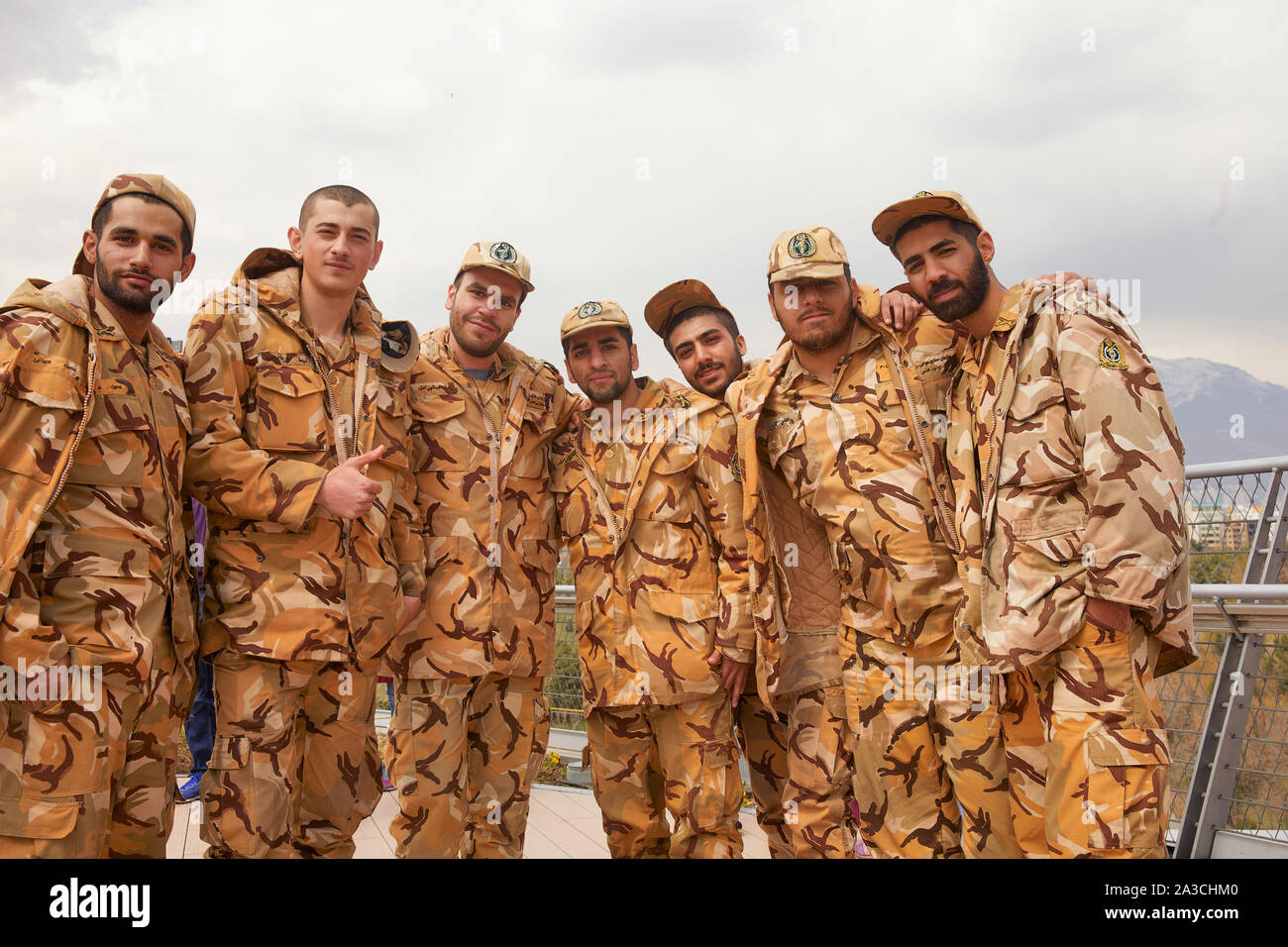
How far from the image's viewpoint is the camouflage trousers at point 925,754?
3.10 metres

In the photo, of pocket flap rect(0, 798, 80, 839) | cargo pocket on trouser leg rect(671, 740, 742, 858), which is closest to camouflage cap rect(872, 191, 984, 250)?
cargo pocket on trouser leg rect(671, 740, 742, 858)

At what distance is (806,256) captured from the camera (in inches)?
138

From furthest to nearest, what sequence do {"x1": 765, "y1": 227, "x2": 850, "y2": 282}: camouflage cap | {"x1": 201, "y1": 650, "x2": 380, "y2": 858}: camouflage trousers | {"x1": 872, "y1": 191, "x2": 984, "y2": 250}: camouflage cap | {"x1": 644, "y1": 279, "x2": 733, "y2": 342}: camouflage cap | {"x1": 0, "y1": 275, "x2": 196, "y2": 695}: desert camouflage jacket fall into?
{"x1": 644, "y1": 279, "x2": 733, "y2": 342}: camouflage cap → {"x1": 765, "y1": 227, "x2": 850, "y2": 282}: camouflage cap → {"x1": 872, "y1": 191, "x2": 984, "y2": 250}: camouflage cap → {"x1": 201, "y1": 650, "x2": 380, "y2": 858}: camouflage trousers → {"x1": 0, "y1": 275, "x2": 196, "y2": 695}: desert camouflage jacket

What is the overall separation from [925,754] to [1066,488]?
3.83ft

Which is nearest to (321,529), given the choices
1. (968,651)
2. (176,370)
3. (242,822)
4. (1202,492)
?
(176,370)

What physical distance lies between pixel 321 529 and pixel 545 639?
1189mm

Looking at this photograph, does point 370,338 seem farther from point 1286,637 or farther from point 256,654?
point 1286,637

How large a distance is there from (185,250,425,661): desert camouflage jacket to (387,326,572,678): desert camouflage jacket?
249 mm

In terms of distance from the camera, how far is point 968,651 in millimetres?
3047

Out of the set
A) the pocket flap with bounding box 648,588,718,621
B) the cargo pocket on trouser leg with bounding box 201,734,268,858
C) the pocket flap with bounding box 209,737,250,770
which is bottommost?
the cargo pocket on trouser leg with bounding box 201,734,268,858

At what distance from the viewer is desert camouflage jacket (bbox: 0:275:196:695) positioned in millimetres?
2557

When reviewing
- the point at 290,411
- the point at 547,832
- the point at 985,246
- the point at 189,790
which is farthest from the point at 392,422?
the point at 189,790

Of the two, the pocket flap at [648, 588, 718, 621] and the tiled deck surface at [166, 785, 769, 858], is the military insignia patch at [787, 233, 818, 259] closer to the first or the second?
the pocket flap at [648, 588, 718, 621]

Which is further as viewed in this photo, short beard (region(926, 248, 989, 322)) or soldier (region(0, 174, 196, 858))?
short beard (region(926, 248, 989, 322))
